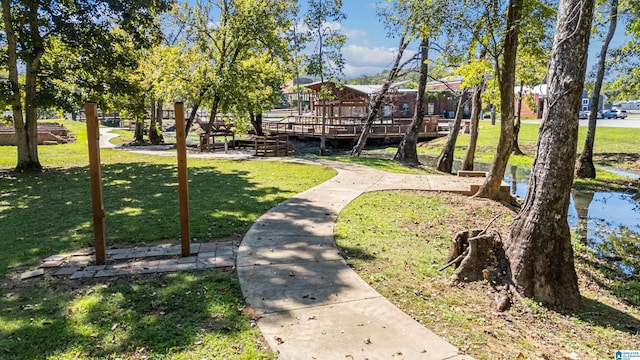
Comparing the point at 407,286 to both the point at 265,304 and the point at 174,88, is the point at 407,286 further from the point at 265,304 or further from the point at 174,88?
the point at 174,88

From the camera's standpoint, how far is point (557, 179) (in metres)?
4.35

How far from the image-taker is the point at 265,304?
147 inches

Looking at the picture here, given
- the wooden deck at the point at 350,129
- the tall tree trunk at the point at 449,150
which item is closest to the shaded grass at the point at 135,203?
the tall tree trunk at the point at 449,150

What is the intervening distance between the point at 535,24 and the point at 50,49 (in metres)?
12.6

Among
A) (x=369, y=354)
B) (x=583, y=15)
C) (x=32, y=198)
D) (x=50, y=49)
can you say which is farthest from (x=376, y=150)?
(x=369, y=354)

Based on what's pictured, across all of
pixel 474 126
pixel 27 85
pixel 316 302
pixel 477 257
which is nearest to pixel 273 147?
pixel 474 126

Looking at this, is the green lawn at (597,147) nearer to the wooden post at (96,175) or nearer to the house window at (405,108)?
the house window at (405,108)

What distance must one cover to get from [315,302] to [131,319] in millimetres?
1572

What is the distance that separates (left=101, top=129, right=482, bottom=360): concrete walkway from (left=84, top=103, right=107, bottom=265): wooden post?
1.54 metres

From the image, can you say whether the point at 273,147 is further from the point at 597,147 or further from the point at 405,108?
the point at 405,108

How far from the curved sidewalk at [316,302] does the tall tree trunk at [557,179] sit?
178 cm

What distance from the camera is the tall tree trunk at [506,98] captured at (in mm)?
7559

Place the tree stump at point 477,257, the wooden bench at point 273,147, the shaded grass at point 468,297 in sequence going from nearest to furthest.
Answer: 1. the shaded grass at point 468,297
2. the tree stump at point 477,257
3. the wooden bench at point 273,147

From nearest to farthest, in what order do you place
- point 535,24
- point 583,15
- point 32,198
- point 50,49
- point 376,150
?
1. point 583,15
2. point 535,24
3. point 32,198
4. point 50,49
5. point 376,150
